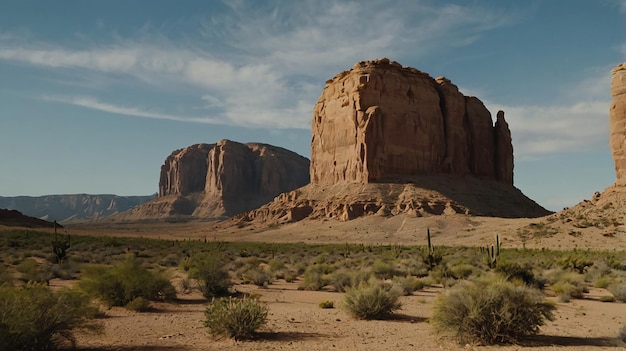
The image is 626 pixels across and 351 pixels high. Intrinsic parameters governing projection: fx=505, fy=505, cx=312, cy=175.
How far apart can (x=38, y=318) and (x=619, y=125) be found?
188ft

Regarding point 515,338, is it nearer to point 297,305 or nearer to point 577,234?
point 297,305

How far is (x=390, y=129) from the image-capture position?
265ft

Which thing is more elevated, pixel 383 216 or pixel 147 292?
pixel 383 216

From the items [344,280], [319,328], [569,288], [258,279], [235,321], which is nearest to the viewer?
[235,321]

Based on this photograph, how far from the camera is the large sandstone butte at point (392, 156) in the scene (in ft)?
242

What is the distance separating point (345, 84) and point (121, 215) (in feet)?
354

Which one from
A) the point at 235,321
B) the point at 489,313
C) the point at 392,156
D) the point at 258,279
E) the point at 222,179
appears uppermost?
the point at 222,179

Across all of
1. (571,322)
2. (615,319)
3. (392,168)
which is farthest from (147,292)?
(392,168)

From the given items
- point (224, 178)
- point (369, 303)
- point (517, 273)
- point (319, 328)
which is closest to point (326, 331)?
point (319, 328)

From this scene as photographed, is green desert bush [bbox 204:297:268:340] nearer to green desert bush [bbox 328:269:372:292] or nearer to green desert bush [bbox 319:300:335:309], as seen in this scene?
green desert bush [bbox 319:300:335:309]

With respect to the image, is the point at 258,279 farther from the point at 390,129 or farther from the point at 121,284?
the point at 390,129

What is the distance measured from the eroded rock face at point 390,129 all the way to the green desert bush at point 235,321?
68059 millimetres

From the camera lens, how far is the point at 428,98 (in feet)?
281

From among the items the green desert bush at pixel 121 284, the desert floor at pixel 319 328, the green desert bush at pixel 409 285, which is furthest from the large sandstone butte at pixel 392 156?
the green desert bush at pixel 121 284
